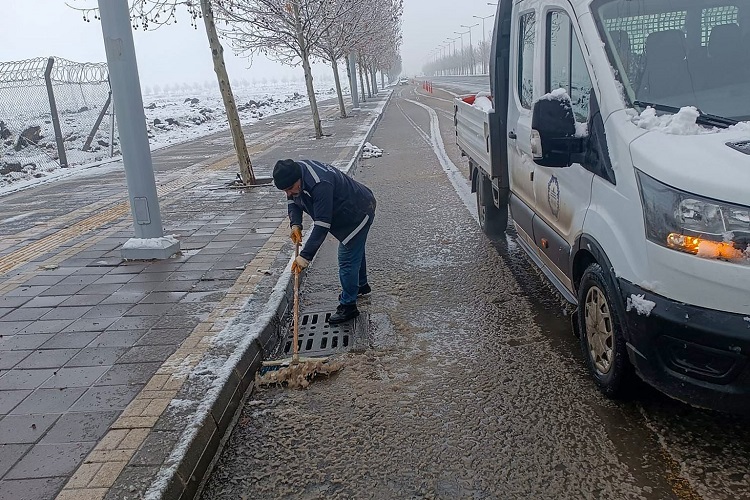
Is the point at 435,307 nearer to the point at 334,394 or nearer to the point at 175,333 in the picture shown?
the point at 334,394

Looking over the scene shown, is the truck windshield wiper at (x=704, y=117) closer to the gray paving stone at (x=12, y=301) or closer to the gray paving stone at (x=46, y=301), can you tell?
the gray paving stone at (x=46, y=301)

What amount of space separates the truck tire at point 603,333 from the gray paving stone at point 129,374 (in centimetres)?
261

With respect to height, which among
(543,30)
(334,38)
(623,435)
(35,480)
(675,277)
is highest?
(334,38)

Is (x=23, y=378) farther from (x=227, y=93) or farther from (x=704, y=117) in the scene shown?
(x=227, y=93)

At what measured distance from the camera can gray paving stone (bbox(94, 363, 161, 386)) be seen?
3.73 m

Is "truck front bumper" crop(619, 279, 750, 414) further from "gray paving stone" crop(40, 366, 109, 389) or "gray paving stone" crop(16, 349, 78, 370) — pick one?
"gray paving stone" crop(16, 349, 78, 370)

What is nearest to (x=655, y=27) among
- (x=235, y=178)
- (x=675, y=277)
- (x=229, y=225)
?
(x=675, y=277)

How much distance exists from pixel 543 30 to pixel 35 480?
3917 millimetres

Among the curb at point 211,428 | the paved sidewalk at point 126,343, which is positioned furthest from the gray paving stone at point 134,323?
the curb at point 211,428

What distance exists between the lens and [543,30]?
163 inches

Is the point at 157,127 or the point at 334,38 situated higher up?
the point at 334,38

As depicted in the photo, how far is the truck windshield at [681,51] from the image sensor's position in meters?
3.04

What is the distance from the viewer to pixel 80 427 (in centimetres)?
326

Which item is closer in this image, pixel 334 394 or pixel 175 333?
pixel 334 394
